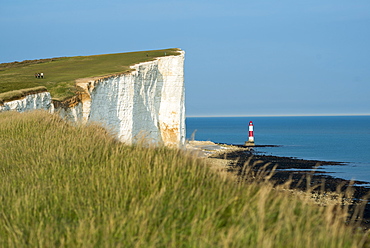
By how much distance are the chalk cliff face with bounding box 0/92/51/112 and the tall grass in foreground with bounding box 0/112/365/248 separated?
10.5 meters

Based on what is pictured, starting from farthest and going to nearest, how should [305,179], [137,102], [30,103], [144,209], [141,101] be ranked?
1. [141,101]
2. [137,102]
3. [305,179]
4. [30,103]
5. [144,209]

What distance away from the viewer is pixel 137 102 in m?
31.4

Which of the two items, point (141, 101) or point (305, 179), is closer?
point (305, 179)

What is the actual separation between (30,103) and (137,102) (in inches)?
473

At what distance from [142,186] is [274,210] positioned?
201 cm

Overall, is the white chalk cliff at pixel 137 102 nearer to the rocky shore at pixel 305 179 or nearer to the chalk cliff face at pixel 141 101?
the chalk cliff face at pixel 141 101

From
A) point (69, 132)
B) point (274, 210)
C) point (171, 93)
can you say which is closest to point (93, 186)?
point (274, 210)

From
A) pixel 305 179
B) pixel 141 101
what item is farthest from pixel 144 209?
pixel 141 101

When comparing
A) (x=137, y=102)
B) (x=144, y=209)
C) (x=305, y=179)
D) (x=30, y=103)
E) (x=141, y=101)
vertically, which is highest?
(x=141, y=101)

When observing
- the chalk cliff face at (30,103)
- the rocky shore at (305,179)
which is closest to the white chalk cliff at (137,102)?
the chalk cliff face at (30,103)

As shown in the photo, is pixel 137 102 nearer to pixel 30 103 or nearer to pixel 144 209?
pixel 30 103

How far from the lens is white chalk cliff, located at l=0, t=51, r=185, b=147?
23852 mm

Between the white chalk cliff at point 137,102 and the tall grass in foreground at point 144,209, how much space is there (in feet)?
39.1

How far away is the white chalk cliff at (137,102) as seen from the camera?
23852mm
